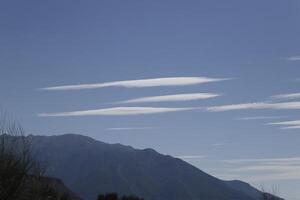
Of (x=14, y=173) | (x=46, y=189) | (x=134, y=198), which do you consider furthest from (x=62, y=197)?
(x=134, y=198)

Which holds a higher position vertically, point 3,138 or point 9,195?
point 3,138

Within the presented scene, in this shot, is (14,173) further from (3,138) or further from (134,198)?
(134,198)

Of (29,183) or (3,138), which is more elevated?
(3,138)

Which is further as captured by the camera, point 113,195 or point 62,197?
point 113,195

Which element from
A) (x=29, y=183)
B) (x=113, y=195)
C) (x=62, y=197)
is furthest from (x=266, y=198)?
(x=29, y=183)

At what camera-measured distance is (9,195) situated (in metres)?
17.3

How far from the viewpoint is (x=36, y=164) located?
67.7ft

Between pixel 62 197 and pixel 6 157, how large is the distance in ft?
40.9

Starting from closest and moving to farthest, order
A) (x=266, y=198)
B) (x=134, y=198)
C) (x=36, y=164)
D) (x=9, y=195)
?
1. (x=9, y=195)
2. (x=36, y=164)
3. (x=266, y=198)
4. (x=134, y=198)

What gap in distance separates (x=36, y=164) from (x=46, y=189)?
5.28 feet

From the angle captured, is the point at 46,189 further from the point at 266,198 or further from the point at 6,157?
the point at 266,198

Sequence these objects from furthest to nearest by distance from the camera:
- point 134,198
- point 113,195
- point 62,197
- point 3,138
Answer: point 134,198, point 113,195, point 62,197, point 3,138

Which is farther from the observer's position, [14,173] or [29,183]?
[29,183]

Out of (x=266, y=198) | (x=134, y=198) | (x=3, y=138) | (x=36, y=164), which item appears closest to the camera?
(x=3, y=138)
